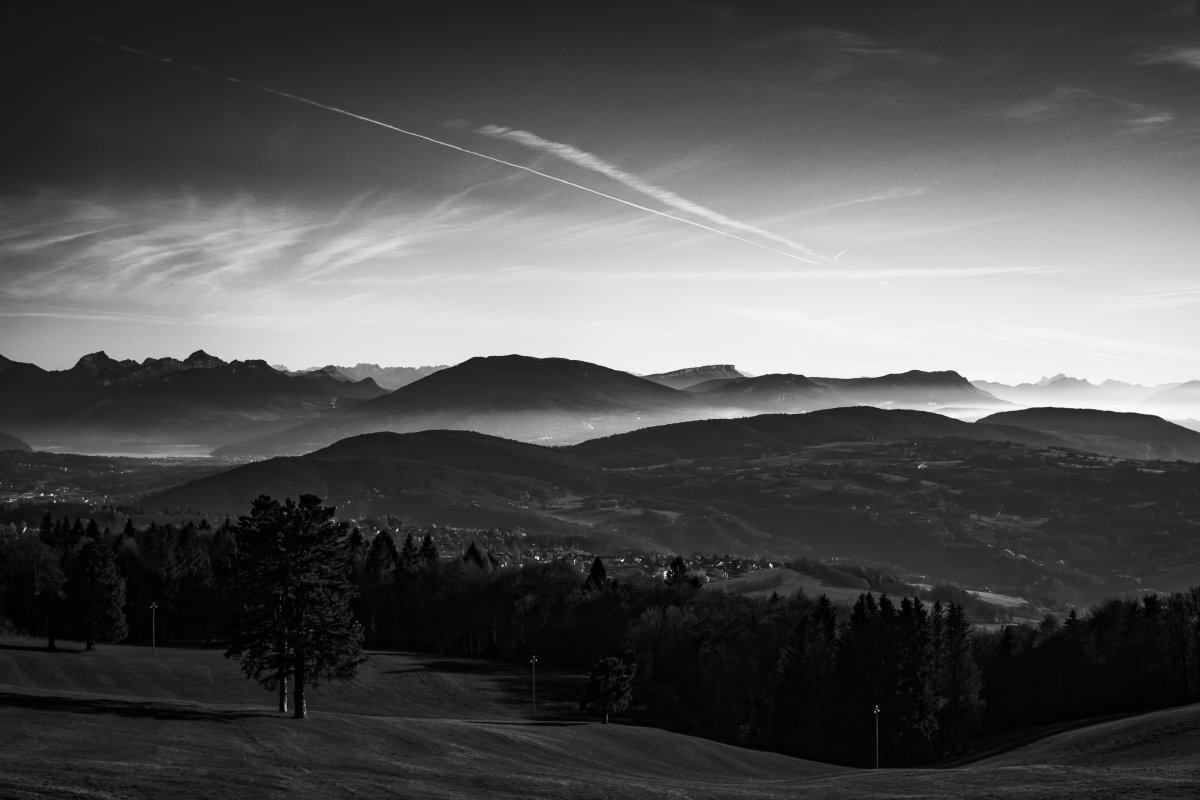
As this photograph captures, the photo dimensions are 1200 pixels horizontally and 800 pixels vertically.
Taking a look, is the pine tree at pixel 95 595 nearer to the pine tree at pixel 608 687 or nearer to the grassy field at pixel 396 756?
the grassy field at pixel 396 756

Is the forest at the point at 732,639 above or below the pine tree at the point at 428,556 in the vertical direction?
below

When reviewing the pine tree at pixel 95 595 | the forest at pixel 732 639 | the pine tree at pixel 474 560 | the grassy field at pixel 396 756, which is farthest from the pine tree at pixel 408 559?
the grassy field at pixel 396 756

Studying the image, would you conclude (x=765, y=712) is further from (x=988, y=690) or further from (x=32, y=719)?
(x=32, y=719)

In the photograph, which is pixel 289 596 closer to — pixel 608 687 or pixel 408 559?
pixel 608 687

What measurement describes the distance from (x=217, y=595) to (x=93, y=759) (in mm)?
104422

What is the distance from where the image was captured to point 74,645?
11056 centimetres

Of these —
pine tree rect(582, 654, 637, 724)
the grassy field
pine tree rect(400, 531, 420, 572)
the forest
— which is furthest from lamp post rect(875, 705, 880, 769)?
pine tree rect(400, 531, 420, 572)

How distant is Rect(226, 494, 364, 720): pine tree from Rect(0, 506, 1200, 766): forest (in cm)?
173

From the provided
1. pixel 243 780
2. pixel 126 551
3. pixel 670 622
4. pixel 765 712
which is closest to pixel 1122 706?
pixel 765 712

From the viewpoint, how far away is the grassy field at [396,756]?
42031mm

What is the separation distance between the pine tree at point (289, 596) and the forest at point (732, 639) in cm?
173

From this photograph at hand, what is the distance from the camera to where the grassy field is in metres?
42.0

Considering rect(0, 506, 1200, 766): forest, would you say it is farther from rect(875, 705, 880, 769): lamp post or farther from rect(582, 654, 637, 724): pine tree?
rect(582, 654, 637, 724): pine tree

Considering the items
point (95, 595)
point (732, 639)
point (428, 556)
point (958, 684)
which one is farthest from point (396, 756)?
point (428, 556)
